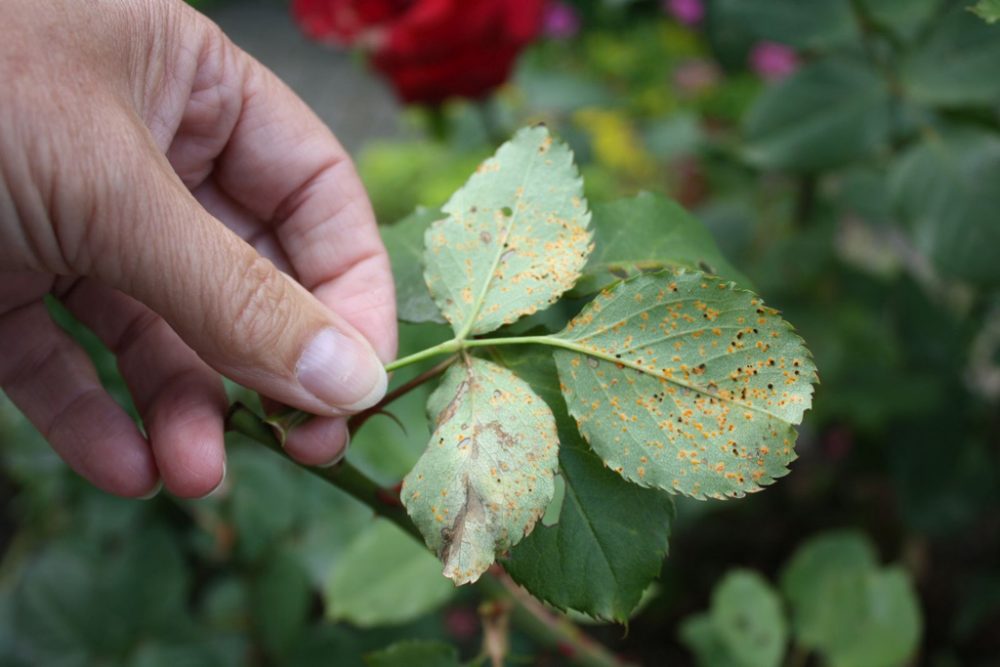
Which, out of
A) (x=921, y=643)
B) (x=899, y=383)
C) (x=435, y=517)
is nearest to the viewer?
(x=435, y=517)

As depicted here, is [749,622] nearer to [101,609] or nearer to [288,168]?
[288,168]

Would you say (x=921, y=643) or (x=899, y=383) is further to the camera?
(x=921, y=643)

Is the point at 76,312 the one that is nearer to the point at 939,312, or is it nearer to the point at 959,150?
the point at 959,150

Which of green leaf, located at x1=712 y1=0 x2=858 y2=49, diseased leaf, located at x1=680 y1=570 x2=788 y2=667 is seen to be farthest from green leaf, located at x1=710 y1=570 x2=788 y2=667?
green leaf, located at x1=712 y1=0 x2=858 y2=49

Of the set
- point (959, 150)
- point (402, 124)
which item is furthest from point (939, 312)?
point (402, 124)

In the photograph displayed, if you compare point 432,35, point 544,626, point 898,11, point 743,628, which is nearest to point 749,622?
point 743,628

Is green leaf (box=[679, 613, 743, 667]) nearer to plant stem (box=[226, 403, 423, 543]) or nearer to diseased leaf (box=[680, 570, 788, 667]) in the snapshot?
diseased leaf (box=[680, 570, 788, 667])

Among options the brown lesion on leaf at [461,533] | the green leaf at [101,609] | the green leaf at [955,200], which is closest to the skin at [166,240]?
the brown lesion on leaf at [461,533]
